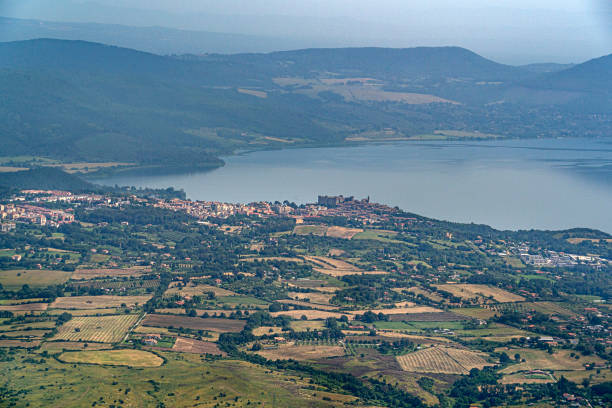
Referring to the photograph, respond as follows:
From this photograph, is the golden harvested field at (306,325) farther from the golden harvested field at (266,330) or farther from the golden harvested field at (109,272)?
the golden harvested field at (109,272)

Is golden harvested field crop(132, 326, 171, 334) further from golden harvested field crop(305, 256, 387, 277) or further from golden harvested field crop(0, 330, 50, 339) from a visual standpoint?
golden harvested field crop(305, 256, 387, 277)

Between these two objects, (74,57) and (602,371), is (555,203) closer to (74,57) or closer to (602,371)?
(602,371)

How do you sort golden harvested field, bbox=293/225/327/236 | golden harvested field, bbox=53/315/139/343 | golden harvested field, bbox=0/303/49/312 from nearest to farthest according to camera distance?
golden harvested field, bbox=53/315/139/343, golden harvested field, bbox=0/303/49/312, golden harvested field, bbox=293/225/327/236

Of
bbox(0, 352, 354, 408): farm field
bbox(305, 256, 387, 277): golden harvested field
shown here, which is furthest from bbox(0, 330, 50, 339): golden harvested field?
bbox(305, 256, 387, 277): golden harvested field

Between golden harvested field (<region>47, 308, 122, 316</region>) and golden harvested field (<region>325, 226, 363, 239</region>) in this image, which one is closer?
golden harvested field (<region>47, 308, 122, 316</region>)

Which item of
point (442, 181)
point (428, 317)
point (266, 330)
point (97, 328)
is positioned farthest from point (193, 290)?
point (442, 181)

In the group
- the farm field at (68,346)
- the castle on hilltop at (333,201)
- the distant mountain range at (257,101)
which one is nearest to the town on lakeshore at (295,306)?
the farm field at (68,346)

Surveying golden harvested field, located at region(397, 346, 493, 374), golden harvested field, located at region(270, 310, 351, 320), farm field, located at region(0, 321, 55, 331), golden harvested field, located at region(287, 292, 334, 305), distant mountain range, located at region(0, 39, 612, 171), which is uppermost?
distant mountain range, located at region(0, 39, 612, 171)
